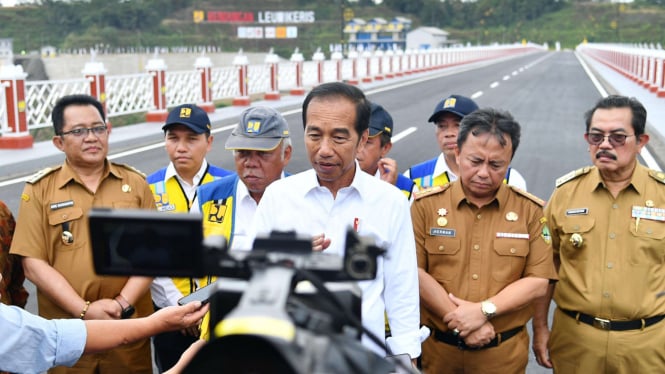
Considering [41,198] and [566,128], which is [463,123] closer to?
[41,198]

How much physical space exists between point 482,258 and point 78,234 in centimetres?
185

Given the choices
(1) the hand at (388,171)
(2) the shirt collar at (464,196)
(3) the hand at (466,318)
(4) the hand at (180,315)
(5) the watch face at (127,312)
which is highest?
(2) the shirt collar at (464,196)

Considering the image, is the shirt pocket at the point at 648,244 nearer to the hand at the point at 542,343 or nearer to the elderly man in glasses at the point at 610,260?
the elderly man in glasses at the point at 610,260

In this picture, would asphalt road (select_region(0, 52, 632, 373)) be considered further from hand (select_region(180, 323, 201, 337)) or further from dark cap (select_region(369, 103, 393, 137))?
hand (select_region(180, 323, 201, 337))

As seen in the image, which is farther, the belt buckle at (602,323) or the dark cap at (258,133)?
the dark cap at (258,133)

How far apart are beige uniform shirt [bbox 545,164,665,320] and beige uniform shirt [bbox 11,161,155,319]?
2049 mm

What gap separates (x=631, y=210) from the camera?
3203 millimetres

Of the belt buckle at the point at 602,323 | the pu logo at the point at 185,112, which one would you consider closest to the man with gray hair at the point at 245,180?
the pu logo at the point at 185,112

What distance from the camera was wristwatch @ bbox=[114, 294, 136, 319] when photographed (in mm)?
3316

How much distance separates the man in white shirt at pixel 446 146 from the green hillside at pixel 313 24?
61818mm

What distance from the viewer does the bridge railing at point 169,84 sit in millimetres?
12406

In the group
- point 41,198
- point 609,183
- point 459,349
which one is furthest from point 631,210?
point 41,198

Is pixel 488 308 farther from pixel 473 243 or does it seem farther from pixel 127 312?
pixel 127 312

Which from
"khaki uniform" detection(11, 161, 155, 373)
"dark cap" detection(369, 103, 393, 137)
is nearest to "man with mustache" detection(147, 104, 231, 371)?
"khaki uniform" detection(11, 161, 155, 373)
